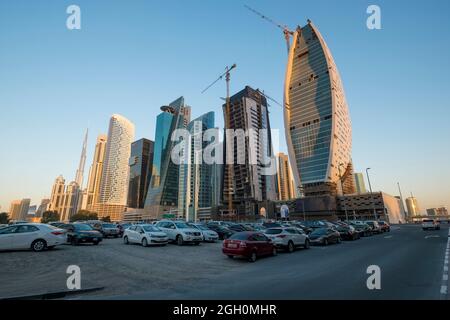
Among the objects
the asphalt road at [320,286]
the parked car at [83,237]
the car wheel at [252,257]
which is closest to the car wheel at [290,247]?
the car wheel at [252,257]

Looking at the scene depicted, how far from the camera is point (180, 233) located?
19.5 m

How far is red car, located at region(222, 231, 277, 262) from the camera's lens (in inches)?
520

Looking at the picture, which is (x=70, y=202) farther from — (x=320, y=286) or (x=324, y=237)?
(x=320, y=286)

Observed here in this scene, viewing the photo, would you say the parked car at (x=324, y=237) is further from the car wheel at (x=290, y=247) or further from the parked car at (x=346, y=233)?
the car wheel at (x=290, y=247)

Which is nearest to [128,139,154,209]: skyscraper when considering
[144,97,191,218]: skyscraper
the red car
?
[144,97,191,218]: skyscraper

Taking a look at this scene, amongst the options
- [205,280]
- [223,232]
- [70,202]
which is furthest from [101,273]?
[70,202]

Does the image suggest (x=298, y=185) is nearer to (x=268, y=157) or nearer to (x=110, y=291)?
(x=268, y=157)

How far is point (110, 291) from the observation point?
6.83 metres

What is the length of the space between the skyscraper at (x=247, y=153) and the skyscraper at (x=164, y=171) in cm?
3794

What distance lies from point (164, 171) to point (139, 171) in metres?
36.7

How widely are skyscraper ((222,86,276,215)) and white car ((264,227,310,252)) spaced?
135 m

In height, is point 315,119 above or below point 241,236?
above
